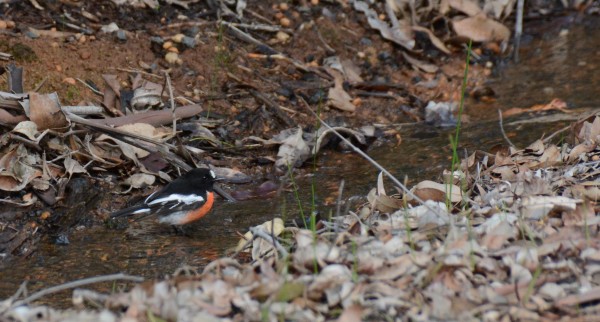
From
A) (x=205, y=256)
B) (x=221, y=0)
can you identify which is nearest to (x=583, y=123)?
(x=205, y=256)

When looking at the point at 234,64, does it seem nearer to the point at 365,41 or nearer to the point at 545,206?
the point at 365,41

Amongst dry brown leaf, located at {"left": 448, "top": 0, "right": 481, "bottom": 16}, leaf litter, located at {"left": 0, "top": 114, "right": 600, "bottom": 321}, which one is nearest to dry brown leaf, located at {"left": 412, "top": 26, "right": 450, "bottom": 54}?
dry brown leaf, located at {"left": 448, "top": 0, "right": 481, "bottom": 16}

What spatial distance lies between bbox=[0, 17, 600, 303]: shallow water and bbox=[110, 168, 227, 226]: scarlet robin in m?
0.10

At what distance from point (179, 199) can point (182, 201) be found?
0.24ft

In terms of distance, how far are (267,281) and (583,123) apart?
3.24 metres

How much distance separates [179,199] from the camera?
6.64m

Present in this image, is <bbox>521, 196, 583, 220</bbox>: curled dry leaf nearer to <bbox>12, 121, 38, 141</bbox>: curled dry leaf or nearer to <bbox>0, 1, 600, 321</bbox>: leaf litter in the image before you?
<bbox>0, 1, 600, 321</bbox>: leaf litter

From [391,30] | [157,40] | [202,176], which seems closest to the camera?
[202,176]

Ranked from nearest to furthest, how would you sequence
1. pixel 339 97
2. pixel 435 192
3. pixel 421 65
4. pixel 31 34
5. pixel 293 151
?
pixel 435 192, pixel 293 151, pixel 31 34, pixel 339 97, pixel 421 65

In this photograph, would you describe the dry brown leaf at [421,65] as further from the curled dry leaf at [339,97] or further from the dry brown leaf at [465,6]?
the curled dry leaf at [339,97]

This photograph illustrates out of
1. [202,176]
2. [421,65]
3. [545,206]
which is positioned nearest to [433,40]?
[421,65]

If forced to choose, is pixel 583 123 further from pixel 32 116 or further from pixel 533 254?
pixel 32 116

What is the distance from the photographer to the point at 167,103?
7836 mm

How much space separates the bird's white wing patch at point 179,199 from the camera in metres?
6.49
